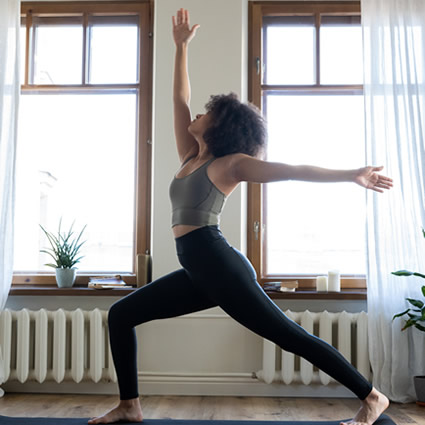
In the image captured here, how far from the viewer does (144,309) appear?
219cm

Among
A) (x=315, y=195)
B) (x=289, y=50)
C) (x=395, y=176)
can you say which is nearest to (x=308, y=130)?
(x=315, y=195)

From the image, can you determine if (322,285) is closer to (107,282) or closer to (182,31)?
(107,282)

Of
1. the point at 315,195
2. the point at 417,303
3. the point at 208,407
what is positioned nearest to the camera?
the point at 208,407

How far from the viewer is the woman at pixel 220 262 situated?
6.64 feet

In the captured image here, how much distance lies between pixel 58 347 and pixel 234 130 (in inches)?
70.7

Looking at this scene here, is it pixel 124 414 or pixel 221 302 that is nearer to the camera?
pixel 221 302

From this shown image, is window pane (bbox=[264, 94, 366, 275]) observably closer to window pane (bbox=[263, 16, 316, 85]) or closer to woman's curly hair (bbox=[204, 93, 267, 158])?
window pane (bbox=[263, 16, 316, 85])

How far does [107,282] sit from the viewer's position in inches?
131

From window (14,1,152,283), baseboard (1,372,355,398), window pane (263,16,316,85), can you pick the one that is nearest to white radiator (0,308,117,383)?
baseboard (1,372,355,398)

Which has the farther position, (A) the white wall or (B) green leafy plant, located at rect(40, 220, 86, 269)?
(B) green leafy plant, located at rect(40, 220, 86, 269)

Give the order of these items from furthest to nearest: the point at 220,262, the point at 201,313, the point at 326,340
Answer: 1. the point at 201,313
2. the point at 326,340
3. the point at 220,262

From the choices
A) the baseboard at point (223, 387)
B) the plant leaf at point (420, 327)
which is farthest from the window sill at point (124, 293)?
the baseboard at point (223, 387)

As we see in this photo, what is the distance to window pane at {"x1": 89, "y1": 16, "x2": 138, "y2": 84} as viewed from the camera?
11.8ft

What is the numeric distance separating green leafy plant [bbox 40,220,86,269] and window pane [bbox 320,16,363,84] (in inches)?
72.9
